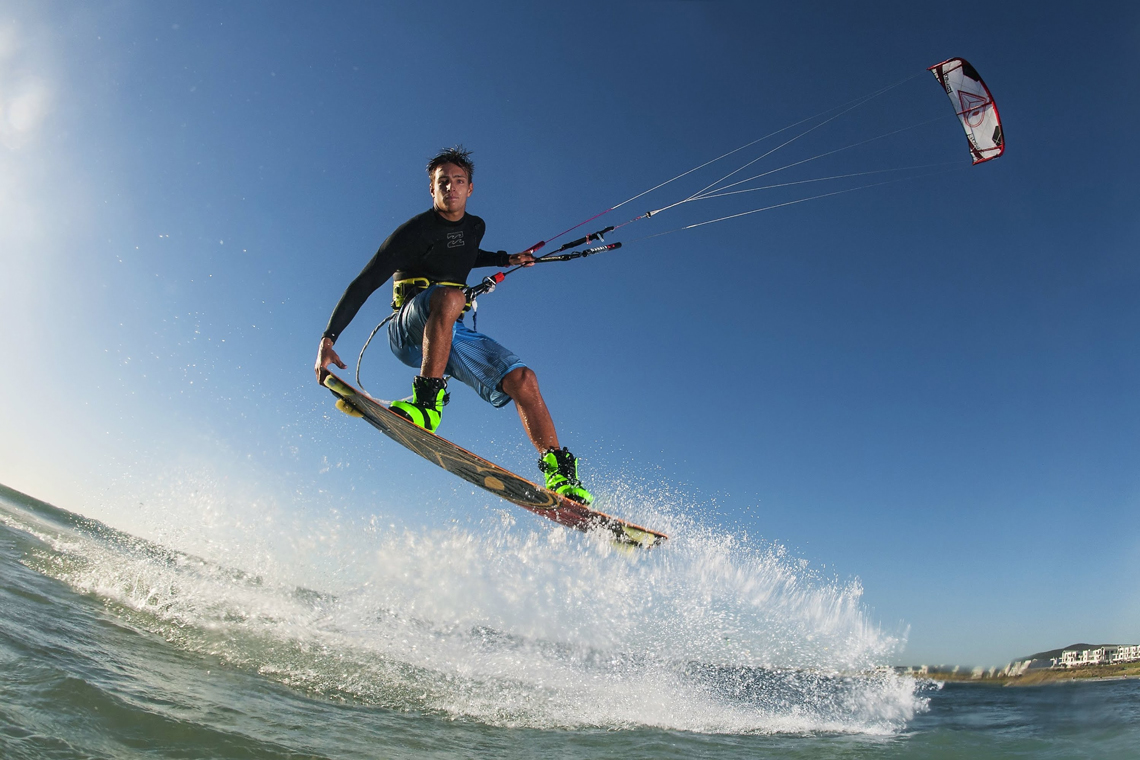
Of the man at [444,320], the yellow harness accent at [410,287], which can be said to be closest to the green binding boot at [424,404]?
the man at [444,320]

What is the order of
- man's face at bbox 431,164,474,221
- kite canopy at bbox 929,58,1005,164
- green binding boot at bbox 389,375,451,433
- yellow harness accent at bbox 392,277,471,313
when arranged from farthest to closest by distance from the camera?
kite canopy at bbox 929,58,1005,164, yellow harness accent at bbox 392,277,471,313, man's face at bbox 431,164,474,221, green binding boot at bbox 389,375,451,433

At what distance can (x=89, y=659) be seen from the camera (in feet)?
9.93

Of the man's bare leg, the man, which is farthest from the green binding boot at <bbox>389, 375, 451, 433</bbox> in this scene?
the man's bare leg

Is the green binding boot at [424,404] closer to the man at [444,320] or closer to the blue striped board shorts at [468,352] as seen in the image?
the man at [444,320]

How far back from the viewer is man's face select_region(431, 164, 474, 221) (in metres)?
4.84

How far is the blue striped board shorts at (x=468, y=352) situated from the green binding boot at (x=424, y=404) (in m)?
0.27

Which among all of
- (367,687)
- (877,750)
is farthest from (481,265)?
(877,750)

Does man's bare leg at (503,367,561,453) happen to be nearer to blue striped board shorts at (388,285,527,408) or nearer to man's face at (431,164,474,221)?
blue striped board shorts at (388,285,527,408)

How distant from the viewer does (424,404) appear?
477 cm

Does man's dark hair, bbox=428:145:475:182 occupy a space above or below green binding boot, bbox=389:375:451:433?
above

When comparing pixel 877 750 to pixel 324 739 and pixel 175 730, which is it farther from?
pixel 175 730

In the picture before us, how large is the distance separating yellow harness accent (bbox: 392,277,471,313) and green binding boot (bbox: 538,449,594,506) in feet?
5.39

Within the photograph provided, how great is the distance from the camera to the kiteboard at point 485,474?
4793 mm

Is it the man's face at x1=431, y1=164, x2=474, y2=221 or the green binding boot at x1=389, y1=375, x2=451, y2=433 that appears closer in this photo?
the green binding boot at x1=389, y1=375, x2=451, y2=433
